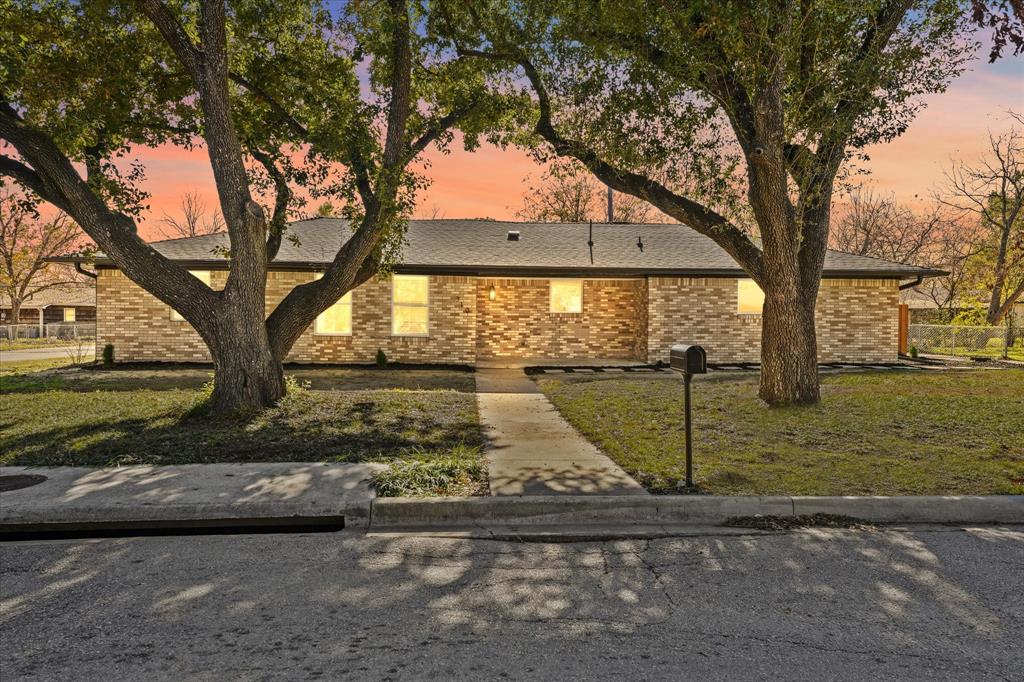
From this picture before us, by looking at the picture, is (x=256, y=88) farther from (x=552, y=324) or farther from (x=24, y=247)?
(x=24, y=247)

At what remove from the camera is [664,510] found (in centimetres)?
536

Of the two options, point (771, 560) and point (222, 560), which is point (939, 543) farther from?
point (222, 560)

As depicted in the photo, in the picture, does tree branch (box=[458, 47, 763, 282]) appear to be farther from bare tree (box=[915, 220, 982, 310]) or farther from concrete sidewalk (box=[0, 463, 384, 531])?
bare tree (box=[915, 220, 982, 310])

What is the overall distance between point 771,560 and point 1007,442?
19.4 feet

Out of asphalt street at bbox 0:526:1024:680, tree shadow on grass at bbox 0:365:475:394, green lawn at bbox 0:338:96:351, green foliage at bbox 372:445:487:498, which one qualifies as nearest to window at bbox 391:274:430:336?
tree shadow on grass at bbox 0:365:475:394

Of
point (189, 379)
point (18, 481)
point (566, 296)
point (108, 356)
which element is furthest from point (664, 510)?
point (108, 356)

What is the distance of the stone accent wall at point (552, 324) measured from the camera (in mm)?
20812

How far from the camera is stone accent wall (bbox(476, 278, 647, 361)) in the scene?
20812 millimetres

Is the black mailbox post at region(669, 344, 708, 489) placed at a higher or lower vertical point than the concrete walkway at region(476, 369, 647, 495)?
higher

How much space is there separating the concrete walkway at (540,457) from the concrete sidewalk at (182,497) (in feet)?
4.60

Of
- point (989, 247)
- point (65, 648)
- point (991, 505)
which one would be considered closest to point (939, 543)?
point (991, 505)

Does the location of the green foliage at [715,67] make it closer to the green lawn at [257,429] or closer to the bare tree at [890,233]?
the green lawn at [257,429]

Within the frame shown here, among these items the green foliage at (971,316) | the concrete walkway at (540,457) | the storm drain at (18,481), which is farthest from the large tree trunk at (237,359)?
the green foliage at (971,316)

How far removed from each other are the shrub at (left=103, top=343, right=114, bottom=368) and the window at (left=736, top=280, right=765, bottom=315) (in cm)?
1793
